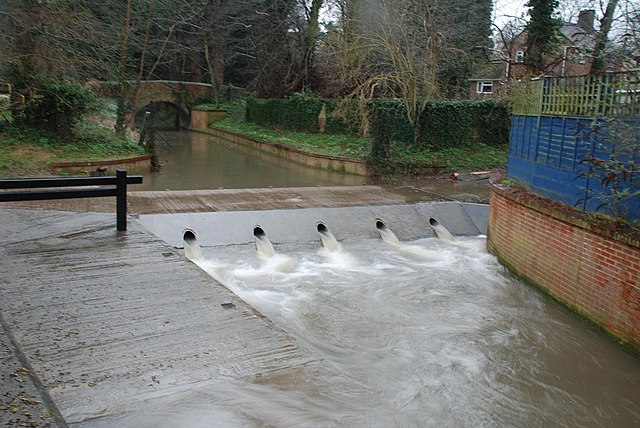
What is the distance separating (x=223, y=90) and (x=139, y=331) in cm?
3526

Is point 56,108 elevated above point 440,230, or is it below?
above

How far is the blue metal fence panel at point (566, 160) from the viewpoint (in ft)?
24.4

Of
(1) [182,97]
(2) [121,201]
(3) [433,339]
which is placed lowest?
(3) [433,339]

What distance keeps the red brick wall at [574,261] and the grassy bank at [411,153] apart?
26.8ft

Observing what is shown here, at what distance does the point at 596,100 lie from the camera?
7789 millimetres

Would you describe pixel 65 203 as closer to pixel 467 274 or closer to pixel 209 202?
pixel 209 202

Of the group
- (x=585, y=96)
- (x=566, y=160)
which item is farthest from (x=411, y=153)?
(x=585, y=96)

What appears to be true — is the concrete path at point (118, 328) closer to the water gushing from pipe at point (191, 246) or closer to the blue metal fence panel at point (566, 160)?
the water gushing from pipe at point (191, 246)

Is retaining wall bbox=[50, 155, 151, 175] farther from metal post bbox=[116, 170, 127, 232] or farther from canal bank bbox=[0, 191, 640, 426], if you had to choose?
metal post bbox=[116, 170, 127, 232]

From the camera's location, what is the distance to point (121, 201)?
8656 mm

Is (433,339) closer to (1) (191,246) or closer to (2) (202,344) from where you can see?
(2) (202,344)

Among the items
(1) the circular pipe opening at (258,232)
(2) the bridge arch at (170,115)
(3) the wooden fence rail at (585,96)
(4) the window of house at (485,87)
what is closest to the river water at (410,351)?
(1) the circular pipe opening at (258,232)

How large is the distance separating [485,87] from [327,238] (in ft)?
88.7

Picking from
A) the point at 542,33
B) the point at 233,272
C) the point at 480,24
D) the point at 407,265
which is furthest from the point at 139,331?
the point at 480,24
